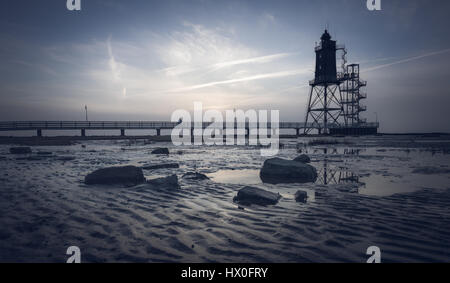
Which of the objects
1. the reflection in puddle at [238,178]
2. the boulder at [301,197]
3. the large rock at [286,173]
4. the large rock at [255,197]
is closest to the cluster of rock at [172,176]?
the large rock at [286,173]

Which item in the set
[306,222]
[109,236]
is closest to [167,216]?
[109,236]

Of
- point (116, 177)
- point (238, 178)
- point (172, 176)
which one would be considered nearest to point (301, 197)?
point (238, 178)

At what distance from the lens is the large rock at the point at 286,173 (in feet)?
24.6

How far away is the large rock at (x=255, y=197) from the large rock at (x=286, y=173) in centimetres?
224

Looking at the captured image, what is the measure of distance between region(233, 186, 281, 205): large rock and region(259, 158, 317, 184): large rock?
224 centimetres

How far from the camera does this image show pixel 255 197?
16.7ft

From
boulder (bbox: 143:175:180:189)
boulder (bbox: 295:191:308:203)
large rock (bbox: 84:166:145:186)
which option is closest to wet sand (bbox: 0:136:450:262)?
boulder (bbox: 295:191:308:203)

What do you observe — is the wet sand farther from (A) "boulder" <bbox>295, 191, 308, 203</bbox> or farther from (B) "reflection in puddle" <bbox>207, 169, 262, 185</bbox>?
(B) "reflection in puddle" <bbox>207, 169, 262, 185</bbox>

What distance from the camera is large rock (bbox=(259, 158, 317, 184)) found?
295 inches

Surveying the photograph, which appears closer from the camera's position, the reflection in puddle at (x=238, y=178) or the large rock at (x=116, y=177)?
the large rock at (x=116, y=177)

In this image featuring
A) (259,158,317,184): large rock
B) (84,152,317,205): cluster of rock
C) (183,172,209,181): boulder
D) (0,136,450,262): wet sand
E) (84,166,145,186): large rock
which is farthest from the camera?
(183,172,209,181): boulder

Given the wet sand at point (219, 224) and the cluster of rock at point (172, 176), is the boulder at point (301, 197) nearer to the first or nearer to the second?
the wet sand at point (219, 224)

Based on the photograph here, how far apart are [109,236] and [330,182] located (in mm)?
6454
